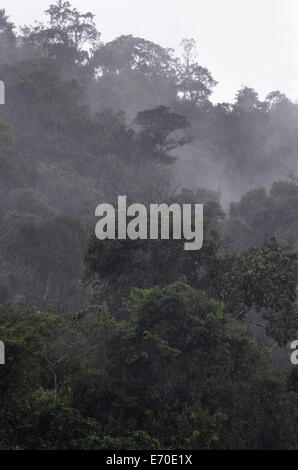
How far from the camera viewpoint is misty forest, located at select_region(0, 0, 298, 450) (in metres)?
10.2

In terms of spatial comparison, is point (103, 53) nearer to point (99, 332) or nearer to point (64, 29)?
point (64, 29)

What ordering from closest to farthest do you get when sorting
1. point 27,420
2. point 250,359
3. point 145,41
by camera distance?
point 27,420 < point 250,359 < point 145,41

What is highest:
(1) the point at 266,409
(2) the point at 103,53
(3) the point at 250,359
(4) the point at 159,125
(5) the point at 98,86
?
(2) the point at 103,53

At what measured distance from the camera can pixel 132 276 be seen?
15.7 metres

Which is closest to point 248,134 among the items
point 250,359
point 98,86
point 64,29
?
point 98,86

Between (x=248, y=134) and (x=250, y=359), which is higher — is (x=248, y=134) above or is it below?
above

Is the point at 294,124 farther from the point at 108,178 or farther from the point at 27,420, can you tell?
the point at 27,420

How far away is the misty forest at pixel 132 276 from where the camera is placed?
1016 cm

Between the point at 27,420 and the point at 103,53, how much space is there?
50793 mm

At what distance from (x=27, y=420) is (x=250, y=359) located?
514cm

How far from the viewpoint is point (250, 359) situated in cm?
Answer: 1202

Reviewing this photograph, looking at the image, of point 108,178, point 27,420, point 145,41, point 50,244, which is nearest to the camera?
point 27,420

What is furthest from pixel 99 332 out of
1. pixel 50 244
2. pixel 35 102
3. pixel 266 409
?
pixel 35 102

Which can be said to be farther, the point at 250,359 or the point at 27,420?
the point at 250,359
